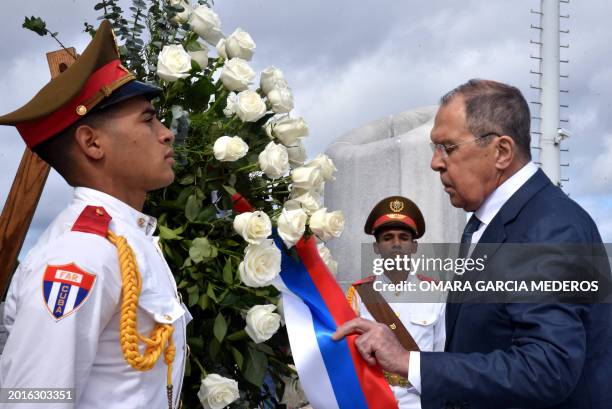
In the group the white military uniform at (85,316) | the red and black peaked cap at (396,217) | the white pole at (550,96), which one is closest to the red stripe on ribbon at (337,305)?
the white military uniform at (85,316)

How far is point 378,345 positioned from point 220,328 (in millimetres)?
576

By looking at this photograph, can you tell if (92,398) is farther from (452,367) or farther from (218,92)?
(218,92)

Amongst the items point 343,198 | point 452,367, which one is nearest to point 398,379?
point 452,367

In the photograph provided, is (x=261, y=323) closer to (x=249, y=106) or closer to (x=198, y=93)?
(x=249, y=106)

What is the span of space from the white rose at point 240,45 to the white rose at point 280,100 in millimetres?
202

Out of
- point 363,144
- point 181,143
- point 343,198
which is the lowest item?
point 181,143

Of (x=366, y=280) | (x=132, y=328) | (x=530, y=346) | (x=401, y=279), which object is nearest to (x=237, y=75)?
(x=132, y=328)

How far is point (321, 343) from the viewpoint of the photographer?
3.09m

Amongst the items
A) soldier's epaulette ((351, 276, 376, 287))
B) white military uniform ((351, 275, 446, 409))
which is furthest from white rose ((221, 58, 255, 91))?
white military uniform ((351, 275, 446, 409))

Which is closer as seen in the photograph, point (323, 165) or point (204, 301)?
point (204, 301)

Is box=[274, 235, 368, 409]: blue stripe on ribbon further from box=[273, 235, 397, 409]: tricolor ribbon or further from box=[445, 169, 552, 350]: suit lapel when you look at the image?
box=[445, 169, 552, 350]: suit lapel

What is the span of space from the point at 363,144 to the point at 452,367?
6.77 metres

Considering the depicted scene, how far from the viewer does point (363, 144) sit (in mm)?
9219

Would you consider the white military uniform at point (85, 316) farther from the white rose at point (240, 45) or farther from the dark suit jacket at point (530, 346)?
the white rose at point (240, 45)
